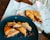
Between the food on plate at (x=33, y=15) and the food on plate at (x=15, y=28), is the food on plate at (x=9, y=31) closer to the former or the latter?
the food on plate at (x=15, y=28)

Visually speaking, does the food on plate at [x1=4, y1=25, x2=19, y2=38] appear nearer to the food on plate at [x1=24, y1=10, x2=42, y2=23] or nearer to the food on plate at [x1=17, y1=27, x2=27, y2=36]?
the food on plate at [x1=17, y1=27, x2=27, y2=36]

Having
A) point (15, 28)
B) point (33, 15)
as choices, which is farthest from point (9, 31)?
point (33, 15)

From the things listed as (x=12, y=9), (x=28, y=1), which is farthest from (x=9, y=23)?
(x=28, y=1)

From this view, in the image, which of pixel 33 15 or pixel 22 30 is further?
pixel 33 15

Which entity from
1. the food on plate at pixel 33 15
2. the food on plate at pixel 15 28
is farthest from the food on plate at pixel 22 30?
the food on plate at pixel 33 15

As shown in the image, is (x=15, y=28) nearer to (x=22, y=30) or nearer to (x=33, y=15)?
(x=22, y=30)

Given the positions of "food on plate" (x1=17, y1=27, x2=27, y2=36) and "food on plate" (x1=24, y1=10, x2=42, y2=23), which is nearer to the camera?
"food on plate" (x1=17, y1=27, x2=27, y2=36)

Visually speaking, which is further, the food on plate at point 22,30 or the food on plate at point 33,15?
the food on plate at point 33,15

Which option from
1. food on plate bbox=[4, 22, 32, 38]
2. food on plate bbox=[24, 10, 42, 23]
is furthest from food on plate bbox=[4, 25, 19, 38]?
food on plate bbox=[24, 10, 42, 23]

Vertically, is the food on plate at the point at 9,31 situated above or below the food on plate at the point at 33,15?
below
